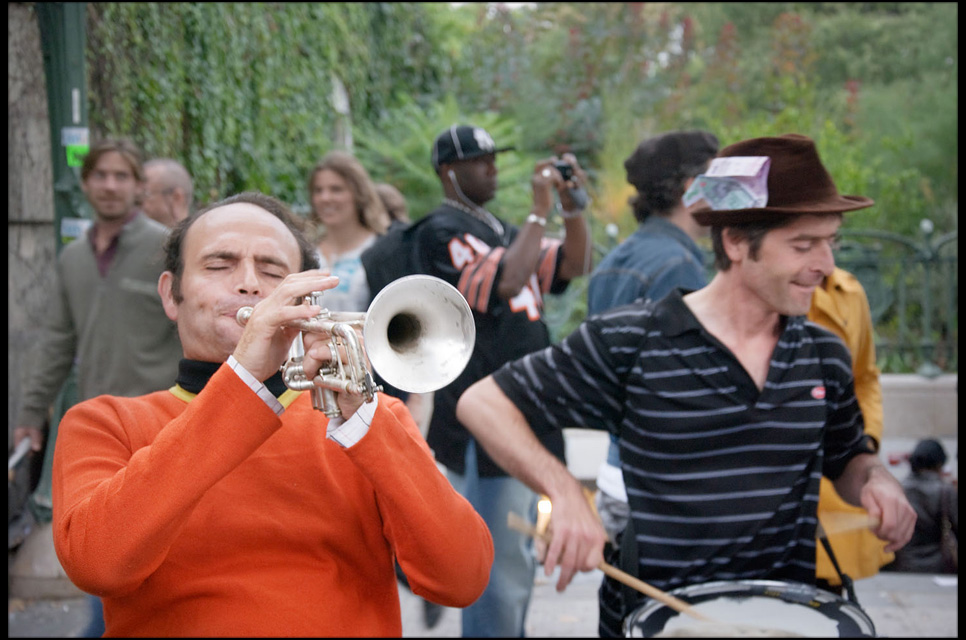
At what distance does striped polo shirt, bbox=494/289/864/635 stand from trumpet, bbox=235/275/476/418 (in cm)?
76

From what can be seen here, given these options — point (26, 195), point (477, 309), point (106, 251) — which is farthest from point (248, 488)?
point (26, 195)

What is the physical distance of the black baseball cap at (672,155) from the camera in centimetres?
336

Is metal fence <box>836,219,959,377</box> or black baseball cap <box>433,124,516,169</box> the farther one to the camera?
metal fence <box>836,219,959,377</box>

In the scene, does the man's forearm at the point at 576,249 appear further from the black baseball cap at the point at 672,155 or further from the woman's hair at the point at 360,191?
the woman's hair at the point at 360,191

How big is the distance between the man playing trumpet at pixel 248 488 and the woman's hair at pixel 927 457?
3.40 meters

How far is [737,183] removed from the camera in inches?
86.4

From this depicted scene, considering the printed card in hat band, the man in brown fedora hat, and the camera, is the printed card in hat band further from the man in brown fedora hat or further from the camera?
the camera

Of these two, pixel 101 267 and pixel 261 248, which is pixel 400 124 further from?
pixel 261 248

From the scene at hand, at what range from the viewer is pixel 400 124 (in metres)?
10.9

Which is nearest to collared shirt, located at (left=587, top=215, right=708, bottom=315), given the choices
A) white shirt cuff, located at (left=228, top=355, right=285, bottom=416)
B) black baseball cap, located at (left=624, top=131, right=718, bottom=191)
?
black baseball cap, located at (left=624, top=131, right=718, bottom=191)

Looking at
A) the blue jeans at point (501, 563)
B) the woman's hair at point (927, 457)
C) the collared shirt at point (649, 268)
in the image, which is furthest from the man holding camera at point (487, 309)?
Result: the woman's hair at point (927, 457)

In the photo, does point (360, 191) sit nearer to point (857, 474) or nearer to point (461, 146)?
point (461, 146)

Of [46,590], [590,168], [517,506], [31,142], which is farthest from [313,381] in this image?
[590,168]

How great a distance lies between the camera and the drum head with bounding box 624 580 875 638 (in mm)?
1882
